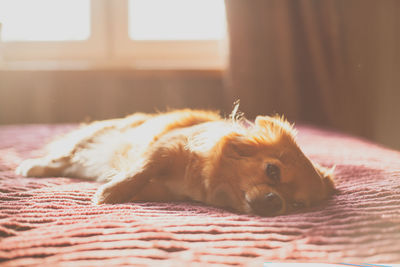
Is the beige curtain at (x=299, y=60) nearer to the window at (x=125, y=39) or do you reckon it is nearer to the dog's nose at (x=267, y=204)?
the window at (x=125, y=39)

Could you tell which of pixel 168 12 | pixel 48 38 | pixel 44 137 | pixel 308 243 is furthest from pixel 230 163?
pixel 48 38

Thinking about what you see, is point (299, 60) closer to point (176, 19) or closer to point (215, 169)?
point (176, 19)

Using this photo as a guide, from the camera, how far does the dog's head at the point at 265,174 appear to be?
1005mm

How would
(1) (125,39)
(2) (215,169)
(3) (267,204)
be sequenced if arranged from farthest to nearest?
(1) (125,39) < (2) (215,169) < (3) (267,204)

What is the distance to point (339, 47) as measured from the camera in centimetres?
272

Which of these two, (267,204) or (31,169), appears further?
(31,169)

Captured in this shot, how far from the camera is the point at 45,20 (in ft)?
7.31

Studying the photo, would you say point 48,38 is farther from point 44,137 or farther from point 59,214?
point 59,214

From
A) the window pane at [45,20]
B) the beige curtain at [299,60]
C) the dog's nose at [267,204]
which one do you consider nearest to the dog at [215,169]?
the dog's nose at [267,204]

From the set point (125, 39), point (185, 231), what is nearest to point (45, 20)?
point (125, 39)

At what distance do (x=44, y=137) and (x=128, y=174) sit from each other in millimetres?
1128

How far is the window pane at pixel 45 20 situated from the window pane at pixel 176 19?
389 millimetres

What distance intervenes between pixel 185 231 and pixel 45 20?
74.7 inches

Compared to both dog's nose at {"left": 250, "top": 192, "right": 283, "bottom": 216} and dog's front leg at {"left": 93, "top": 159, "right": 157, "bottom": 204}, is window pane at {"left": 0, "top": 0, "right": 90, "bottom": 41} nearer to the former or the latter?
dog's front leg at {"left": 93, "top": 159, "right": 157, "bottom": 204}
